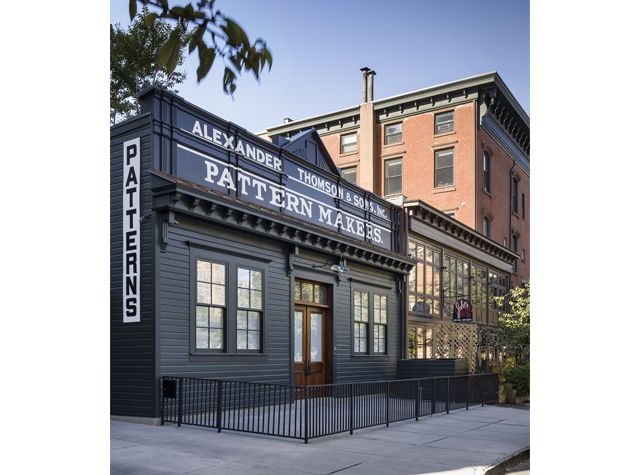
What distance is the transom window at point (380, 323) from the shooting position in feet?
66.2

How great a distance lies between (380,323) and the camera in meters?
20.4

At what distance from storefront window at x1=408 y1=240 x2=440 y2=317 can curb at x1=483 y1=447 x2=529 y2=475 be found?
11996 mm

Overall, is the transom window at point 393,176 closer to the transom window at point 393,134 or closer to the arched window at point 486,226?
the transom window at point 393,134

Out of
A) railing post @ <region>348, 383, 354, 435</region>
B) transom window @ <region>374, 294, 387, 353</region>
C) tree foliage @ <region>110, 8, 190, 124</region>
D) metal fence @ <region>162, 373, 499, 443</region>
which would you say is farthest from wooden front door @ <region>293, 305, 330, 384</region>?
tree foliage @ <region>110, 8, 190, 124</region>

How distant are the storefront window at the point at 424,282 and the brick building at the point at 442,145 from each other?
5.37 metres

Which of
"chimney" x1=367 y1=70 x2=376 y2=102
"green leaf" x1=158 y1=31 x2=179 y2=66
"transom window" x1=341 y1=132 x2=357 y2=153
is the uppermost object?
"chimney" x1=367 y1=70 x2=376 y2=102

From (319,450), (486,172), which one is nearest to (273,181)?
(319,450)

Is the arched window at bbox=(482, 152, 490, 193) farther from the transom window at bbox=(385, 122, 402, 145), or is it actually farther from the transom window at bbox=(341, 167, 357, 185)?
the transom window at bbox=(341, 167, 357, 185)

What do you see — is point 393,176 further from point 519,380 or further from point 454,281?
point 519,380

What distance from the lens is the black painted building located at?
12.6 meters
